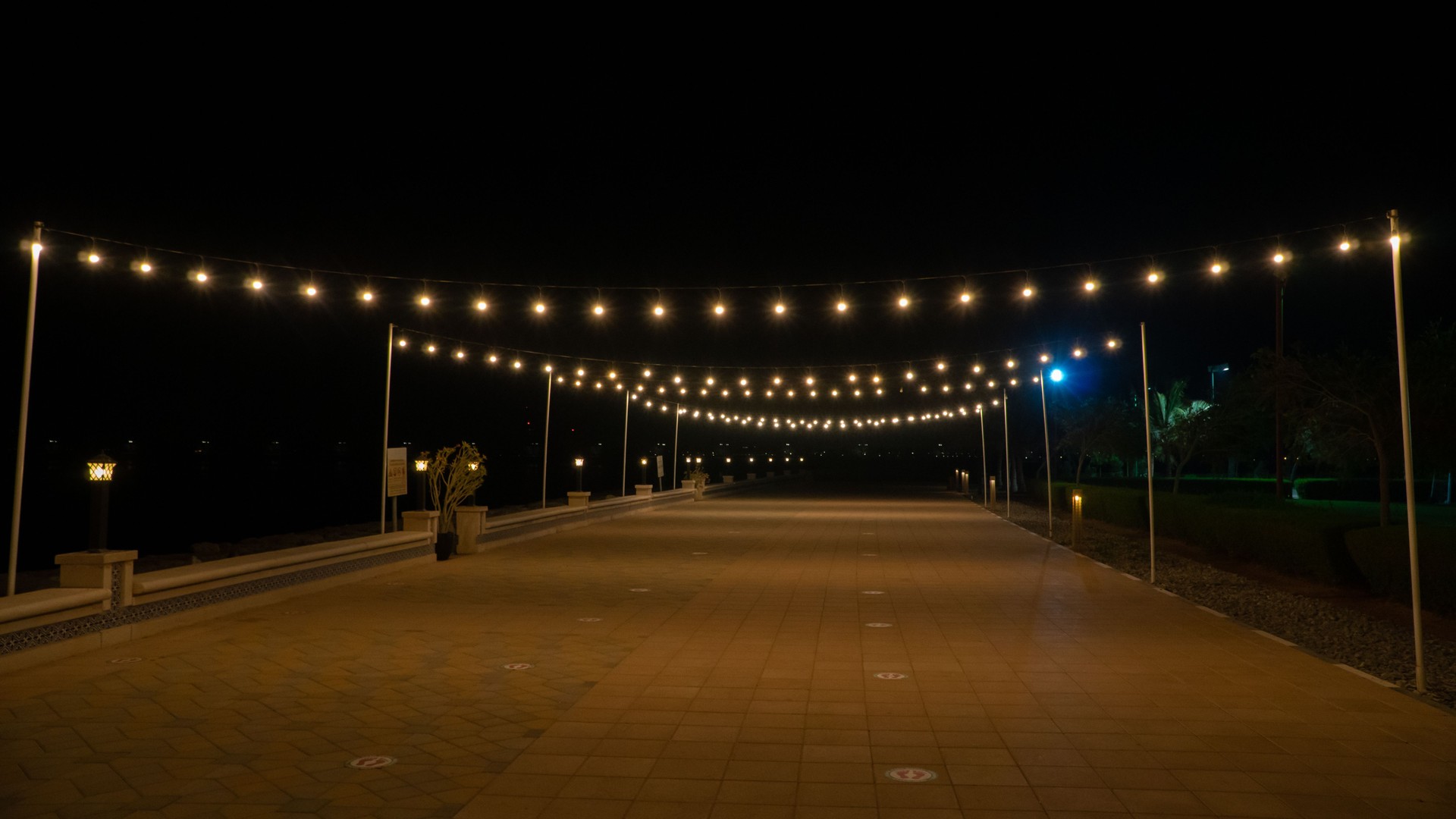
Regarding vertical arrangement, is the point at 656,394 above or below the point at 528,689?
above

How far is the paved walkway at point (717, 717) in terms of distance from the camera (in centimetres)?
499

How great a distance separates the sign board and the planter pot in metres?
0.93

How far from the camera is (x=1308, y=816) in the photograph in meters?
4.71

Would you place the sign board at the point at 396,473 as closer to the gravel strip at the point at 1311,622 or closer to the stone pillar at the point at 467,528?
the stone pillar at the point at 467,528

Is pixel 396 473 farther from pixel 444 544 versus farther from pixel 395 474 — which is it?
pixel 444 544

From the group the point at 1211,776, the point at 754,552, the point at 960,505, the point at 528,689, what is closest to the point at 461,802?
the point at 528,689

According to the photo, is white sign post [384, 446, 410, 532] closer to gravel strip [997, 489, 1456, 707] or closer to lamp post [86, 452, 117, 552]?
lamp post [86, 452, 117, 552]

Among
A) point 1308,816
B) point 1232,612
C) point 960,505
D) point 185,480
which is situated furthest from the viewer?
point 185,480

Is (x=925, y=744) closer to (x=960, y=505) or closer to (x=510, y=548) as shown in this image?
(x=510, y=548)

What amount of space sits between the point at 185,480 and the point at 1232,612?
68290 millimetres

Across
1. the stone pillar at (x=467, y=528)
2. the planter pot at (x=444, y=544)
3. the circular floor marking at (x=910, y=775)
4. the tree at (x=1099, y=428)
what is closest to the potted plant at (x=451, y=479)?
the stone pillar at (x=467, y=528)

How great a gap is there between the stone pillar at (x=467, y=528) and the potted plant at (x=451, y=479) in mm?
128

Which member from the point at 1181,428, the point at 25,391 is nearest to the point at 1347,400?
the point at 25,391

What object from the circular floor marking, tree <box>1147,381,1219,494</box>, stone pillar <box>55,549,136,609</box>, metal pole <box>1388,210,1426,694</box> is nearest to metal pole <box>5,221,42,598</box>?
stone pillar <box>55,549,136,609</box>
